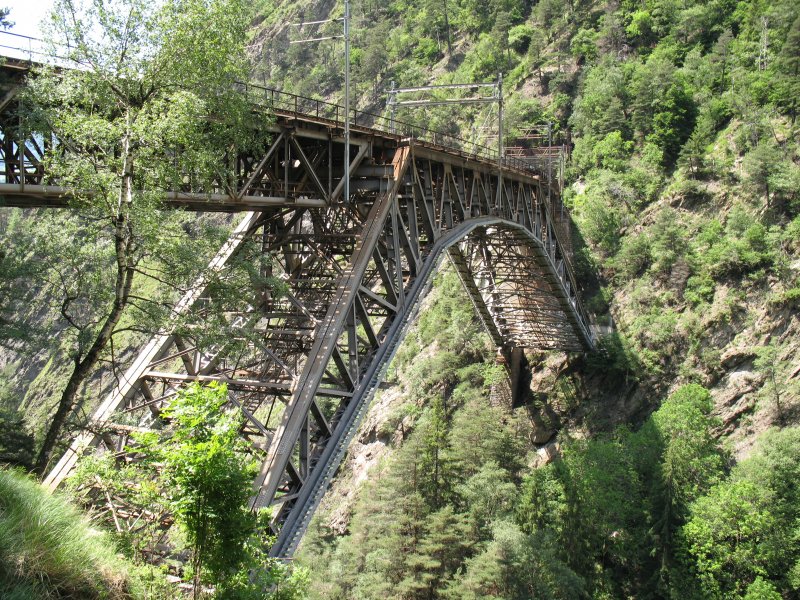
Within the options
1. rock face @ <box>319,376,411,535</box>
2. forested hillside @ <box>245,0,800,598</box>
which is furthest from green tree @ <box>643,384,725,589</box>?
rock face @ <box>319,376,411,535</box>

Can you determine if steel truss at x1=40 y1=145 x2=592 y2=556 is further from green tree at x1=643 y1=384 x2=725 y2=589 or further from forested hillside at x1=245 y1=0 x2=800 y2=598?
forested hillside at x1=245 y1=0 x2=800 y2=598

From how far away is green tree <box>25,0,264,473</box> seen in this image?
37.4 feet

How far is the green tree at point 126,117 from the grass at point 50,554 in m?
3.17

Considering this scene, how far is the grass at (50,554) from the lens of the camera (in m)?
7.50

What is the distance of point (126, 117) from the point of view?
37.5ft

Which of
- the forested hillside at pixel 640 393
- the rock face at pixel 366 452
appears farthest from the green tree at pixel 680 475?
the rock face at pixel 366 452

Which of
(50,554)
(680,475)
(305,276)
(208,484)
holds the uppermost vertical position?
(680,475)

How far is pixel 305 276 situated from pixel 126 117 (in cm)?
911

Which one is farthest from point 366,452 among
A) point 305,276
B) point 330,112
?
point 330,112

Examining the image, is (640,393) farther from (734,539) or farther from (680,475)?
(734,539)

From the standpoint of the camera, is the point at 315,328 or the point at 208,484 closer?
the point at 208,484

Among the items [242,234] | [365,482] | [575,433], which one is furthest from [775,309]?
[242,234]

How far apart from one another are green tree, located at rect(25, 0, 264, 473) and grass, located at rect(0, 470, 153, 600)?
317cm

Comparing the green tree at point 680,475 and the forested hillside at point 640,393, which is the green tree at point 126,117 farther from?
the green tree at point 680,475
